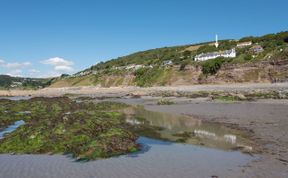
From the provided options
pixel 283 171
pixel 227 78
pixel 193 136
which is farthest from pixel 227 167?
pixel 227 78

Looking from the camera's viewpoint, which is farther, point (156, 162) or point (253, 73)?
point (253, 73)

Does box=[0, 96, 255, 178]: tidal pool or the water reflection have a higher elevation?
the water reflection

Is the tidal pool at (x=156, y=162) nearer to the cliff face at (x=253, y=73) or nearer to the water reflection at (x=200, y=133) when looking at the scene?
the water reflection at (x=200, y=133)

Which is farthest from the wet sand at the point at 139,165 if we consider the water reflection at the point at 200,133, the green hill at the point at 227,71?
the green hill at the point at 227,71

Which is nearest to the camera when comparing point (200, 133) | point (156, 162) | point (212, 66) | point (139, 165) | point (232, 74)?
point (139, 165)

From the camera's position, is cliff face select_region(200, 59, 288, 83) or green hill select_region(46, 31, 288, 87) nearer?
cliff face select_region(200, 59, 288, 83)

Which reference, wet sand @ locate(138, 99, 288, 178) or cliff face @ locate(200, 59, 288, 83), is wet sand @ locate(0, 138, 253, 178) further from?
cliff face @ locate(200, 59, 288, 83)

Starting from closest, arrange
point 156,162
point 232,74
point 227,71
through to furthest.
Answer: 1. point 156,162
2. point 232,74
3. point 227,71

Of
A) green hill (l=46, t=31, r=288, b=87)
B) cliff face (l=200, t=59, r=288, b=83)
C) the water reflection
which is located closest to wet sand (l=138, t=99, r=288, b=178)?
the water reflection

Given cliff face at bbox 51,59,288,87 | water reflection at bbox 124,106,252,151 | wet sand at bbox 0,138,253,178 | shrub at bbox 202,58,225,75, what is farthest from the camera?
shrub at bbox 202,58,225,75

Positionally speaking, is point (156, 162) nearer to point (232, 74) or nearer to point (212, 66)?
point (232, 74)

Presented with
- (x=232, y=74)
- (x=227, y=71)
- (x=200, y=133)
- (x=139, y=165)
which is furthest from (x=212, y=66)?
(x=139, y=165)

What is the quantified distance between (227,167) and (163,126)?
11.2 metres

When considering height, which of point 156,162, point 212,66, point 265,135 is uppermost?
point 212,66
